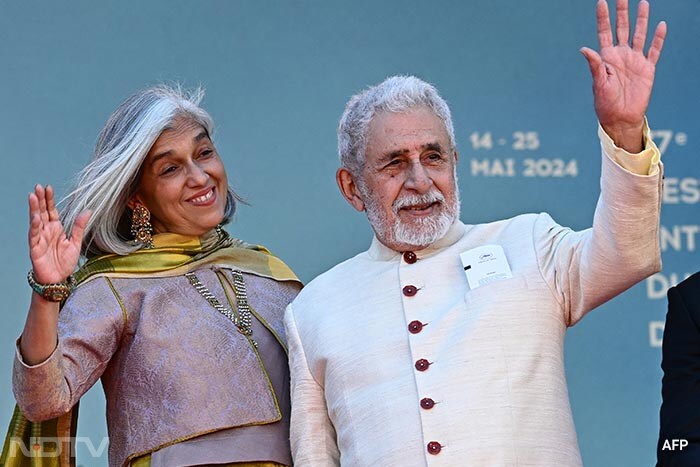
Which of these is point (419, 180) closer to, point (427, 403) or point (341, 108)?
point (427, 403)

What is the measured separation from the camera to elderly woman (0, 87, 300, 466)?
Answer: 11.2 ft

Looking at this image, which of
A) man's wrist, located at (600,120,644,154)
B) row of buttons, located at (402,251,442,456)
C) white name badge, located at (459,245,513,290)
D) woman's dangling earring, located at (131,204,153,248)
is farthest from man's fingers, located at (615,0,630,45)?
woman's dangling earring, located at (131,204,153,248)

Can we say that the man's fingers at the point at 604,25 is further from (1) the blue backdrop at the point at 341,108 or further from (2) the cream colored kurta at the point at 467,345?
(1) the blue backdrop at the point at 341,108

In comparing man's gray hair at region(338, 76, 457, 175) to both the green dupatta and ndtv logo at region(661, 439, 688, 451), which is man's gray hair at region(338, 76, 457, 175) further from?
ndtv logo at region(661, 439, 688, 451)

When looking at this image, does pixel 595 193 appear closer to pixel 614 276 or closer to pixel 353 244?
pixel 353 244

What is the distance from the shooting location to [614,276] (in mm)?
3154

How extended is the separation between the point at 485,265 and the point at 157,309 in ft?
2.82

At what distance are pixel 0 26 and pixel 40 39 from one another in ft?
0.48

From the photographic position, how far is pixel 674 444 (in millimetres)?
3154

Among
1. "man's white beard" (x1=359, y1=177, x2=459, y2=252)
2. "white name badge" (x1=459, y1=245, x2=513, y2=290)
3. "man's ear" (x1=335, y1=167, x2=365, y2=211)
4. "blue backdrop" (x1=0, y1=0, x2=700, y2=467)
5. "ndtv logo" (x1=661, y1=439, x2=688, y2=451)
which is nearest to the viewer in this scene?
"ndtv logo" (x1=661, y1=439, x2=688, y2=451)

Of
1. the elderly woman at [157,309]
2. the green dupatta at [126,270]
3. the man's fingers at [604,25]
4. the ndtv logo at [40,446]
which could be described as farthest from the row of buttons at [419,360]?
the ndtv logo at [40,446]

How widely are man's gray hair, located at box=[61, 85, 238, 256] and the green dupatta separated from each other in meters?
0.06

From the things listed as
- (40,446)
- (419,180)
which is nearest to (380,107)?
(419,180)

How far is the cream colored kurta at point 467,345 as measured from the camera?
3.15 m
